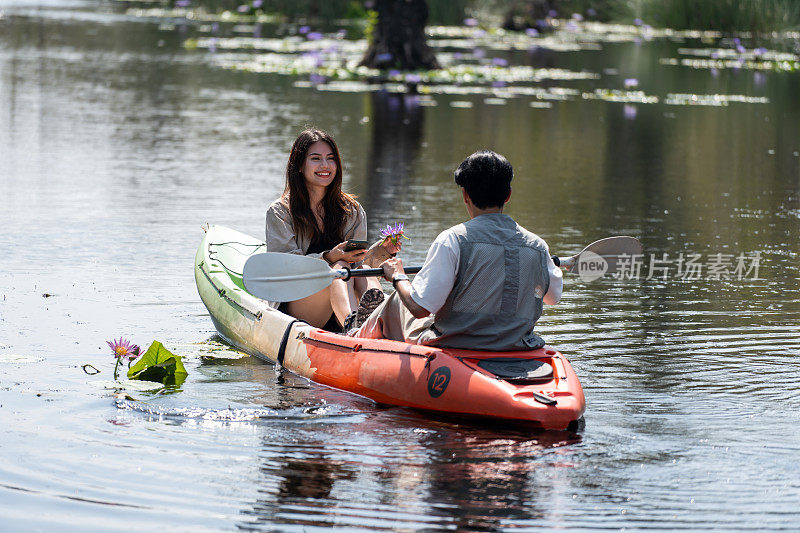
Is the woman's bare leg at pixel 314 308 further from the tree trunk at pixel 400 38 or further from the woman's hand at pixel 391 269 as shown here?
the tree trunk at pixel 400 38

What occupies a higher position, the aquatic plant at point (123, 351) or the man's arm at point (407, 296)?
the man's arm at point (407, 296)

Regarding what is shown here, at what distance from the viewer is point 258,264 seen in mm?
6789

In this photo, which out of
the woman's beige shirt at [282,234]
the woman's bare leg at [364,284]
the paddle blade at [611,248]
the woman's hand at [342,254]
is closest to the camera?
the paddle blade at [611,248]

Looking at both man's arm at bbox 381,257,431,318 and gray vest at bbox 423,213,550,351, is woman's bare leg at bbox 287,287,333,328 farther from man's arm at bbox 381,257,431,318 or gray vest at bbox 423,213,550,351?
gray vest at bbox 423,213,550,351

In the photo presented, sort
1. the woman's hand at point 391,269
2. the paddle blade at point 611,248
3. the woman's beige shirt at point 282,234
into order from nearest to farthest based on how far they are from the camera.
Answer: the woman's hand at point 391,269 → the paddle blade at point 611,248 → the woman's beige shirt at point 282,234

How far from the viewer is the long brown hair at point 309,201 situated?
7.40m

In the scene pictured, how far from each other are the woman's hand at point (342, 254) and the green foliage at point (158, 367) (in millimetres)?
1004

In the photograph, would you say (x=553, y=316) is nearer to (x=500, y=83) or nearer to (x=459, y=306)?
(x=459, y=306)

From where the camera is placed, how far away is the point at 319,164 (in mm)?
7379

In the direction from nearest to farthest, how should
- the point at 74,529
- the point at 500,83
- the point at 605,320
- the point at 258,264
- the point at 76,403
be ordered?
the point at 74,529 < the point at 76,403 < the point at 258,264 < the point at 605,320 < the point at 500,83

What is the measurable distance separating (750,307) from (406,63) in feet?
56.2

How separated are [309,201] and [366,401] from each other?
4.84 feet

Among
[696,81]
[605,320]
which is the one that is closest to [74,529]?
[605,320]

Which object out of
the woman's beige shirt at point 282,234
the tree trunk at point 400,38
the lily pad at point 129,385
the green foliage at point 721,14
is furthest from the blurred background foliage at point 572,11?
the lily pad at point 129,385
